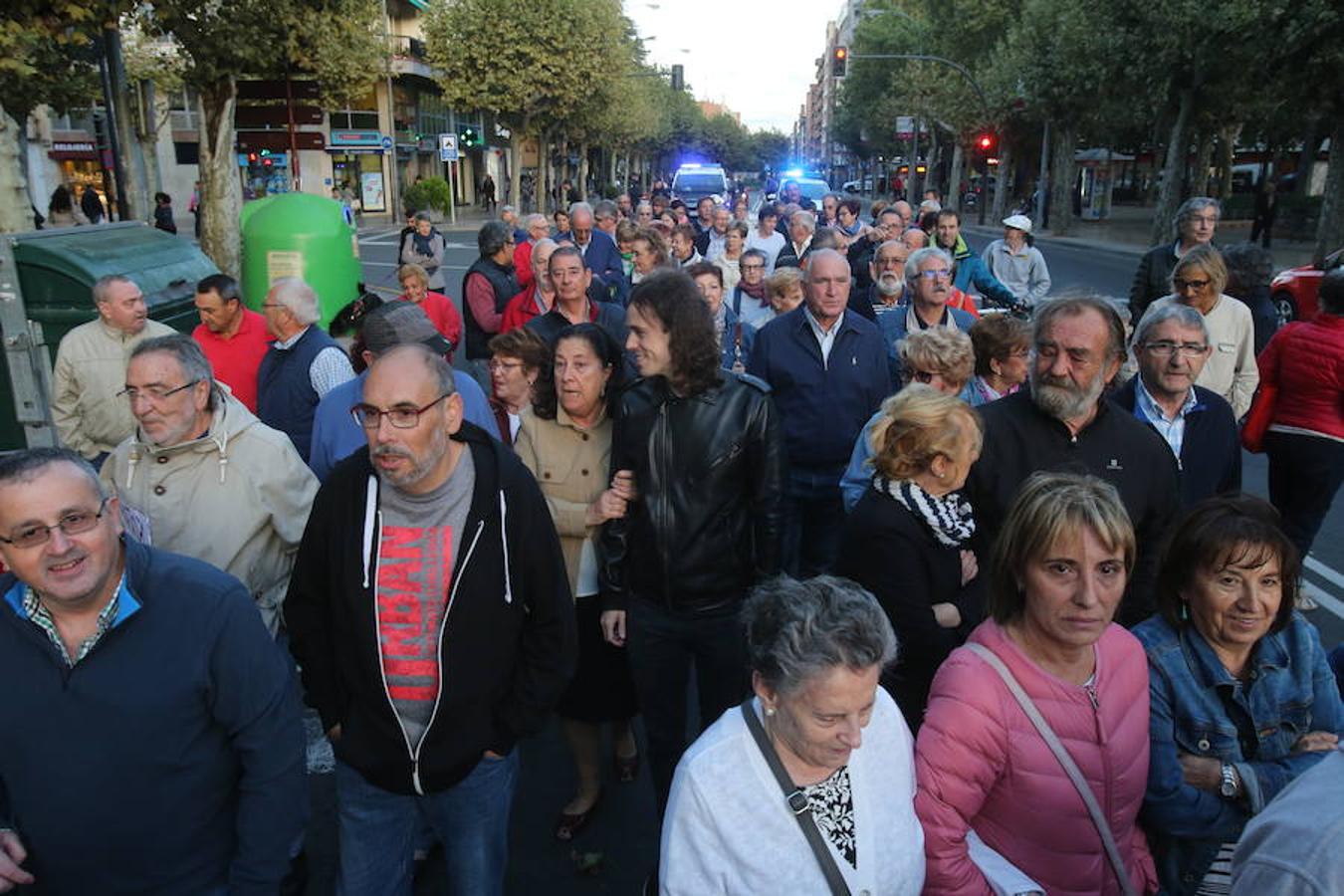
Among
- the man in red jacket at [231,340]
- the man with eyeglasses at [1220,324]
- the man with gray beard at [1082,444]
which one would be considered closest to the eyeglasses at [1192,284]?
the man with eyeglasses at [1220,324]

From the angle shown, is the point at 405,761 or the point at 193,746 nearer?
the point at 193,746

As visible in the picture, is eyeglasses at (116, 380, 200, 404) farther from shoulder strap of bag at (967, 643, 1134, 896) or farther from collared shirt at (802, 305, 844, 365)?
collared shirt at (802, 305, 844, 365)

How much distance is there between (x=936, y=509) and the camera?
2.76 meters

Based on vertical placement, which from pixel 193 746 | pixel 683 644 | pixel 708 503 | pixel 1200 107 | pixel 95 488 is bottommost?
pixel 683 644

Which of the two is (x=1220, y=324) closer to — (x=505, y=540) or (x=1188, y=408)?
(x=1188, y=408)

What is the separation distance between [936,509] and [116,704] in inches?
84.5

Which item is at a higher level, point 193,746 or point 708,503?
point 708,503

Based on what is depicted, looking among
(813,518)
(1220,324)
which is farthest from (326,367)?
(1220,324)

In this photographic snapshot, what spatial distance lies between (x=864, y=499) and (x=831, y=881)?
1.21 m

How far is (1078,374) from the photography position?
3.02 metres

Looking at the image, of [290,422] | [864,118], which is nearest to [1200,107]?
[290,422]

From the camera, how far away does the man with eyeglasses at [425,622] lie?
240cm

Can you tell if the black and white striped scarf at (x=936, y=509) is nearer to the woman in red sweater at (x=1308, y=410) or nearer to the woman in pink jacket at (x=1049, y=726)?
the woman in pink jacket at (x=1049, y=726)

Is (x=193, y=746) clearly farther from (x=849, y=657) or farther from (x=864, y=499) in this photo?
(x=864, y=499)
